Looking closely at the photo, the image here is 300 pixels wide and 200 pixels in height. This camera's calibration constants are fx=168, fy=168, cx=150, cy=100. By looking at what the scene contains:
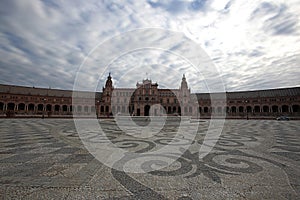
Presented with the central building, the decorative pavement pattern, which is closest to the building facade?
the central building

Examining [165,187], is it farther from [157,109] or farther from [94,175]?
[157,109]

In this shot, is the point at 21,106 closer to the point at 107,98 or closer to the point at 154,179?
the point at 107,98

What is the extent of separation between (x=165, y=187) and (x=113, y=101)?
74398 mm

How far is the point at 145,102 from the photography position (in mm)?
61344

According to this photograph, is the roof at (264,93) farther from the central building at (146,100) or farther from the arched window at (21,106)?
the arched window at (21,106)

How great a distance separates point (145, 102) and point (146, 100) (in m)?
1.19

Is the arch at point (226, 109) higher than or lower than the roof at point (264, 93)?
lower

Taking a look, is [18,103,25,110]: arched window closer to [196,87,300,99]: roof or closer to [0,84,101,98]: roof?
[0,84,101,98]: roof

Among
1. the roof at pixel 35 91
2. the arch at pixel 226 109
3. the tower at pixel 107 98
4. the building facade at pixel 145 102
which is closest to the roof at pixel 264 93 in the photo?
the building facade at pixel 145 102

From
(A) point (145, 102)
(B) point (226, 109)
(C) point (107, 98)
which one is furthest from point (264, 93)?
(C) point (107, 98)

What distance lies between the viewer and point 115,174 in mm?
3783

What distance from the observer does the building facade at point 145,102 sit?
59331mm

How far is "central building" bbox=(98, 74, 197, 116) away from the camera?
6162 cm

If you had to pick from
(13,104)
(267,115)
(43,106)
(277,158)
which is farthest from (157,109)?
(277,158)
